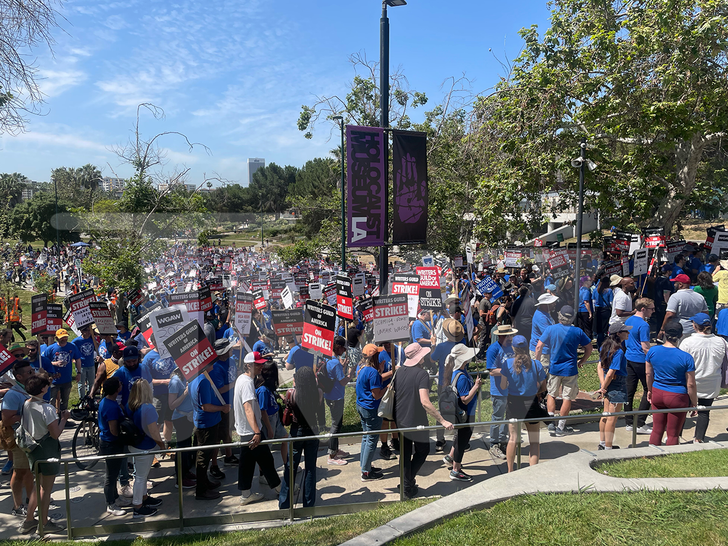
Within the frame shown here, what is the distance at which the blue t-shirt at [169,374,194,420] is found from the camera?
6.54 m

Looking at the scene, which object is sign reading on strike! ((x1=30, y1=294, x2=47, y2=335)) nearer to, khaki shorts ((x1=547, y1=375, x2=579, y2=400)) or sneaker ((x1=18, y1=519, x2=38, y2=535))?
sneaker ((x1=18, y1=519, x2=38, y2=535))

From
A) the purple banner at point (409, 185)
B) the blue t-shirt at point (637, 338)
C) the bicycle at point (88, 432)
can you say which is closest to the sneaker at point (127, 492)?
the bicycle at point (88, 432)

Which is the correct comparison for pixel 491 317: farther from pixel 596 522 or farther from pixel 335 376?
pixel 596 522

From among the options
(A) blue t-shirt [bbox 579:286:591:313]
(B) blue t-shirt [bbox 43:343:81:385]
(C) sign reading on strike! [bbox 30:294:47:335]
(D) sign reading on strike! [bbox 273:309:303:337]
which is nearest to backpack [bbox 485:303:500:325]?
(A) blue t-shirt [bbox 579:286:591:313]

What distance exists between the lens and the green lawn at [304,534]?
175 inches

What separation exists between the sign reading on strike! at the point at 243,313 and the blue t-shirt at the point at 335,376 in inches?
137

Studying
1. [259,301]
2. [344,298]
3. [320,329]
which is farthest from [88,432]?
[259,301]

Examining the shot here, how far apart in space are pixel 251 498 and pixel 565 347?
4.58m

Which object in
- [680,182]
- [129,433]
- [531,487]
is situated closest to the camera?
[531,487]

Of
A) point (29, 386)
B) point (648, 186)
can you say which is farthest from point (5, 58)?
point (648, 186)

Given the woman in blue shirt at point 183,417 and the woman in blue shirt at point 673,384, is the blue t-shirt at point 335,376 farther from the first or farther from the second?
the woman in blue shirt at point 673,384

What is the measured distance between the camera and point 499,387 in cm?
623

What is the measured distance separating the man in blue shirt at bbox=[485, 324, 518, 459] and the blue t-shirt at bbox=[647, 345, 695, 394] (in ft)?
5.25

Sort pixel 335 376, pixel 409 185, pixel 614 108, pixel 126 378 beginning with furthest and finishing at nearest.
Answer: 1. pixel 614 108
2. pixel 409 185
3. pixel 335 376
4. pixel 126 378
